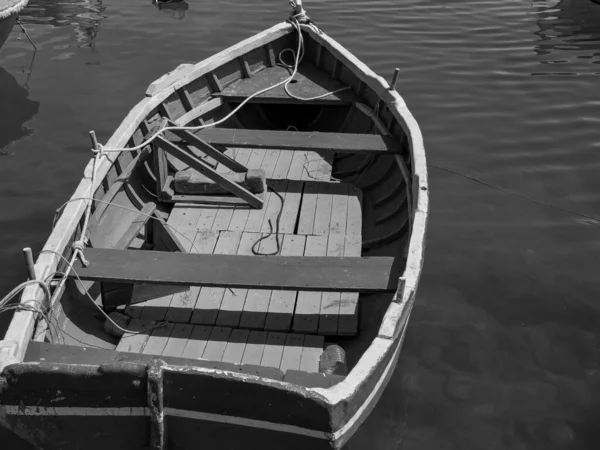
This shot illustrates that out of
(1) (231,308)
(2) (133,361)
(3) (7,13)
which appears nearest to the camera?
(2) (133,361)

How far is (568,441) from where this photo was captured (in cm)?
514

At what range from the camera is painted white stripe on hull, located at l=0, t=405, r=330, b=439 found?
3.41 m

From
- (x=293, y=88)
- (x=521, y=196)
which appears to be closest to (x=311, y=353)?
(x=293, y=88)

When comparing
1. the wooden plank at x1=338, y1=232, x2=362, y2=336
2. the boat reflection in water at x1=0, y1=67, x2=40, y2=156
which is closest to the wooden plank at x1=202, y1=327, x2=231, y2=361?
the wooden plank at x1=338, y1=232, x2=362, y2=336

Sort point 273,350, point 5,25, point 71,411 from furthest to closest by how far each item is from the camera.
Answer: point 5,25 < point 273,350 < point 71,411

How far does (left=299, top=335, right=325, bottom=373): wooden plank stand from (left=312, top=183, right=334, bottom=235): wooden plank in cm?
163

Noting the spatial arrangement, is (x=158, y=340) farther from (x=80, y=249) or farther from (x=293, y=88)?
(x=293, y=88)

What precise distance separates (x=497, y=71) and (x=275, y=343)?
8.73 meters

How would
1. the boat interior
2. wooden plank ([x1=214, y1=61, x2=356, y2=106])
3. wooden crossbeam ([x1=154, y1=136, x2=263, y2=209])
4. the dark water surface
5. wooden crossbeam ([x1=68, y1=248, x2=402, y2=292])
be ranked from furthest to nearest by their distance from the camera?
wooden plank ([x1=214, y1=61, x2=356, y2=106]) < wooden crossbeam ([x1=154, y1=136, x2=263, y2=209]) < the dark water surface < the boat interior < wooden crossbeam ([x1=68, y1=248, x2=402, y2=292])

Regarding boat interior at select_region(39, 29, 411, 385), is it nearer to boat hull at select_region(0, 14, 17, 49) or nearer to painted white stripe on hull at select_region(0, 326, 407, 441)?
painted white stripe on hull at select_region(0, 326, 407, 441)

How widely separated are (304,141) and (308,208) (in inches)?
31.5

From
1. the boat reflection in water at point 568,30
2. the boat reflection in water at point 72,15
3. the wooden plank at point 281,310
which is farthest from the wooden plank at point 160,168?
the boat reflection in water at point 568,30

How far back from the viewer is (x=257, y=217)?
6.69 meters

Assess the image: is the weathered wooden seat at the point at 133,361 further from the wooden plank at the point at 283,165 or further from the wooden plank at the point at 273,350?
the wooden plank at the point at 283,165
